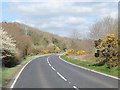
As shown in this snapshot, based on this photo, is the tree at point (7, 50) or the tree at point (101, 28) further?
the tree at point (101, 28)

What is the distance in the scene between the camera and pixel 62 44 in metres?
156

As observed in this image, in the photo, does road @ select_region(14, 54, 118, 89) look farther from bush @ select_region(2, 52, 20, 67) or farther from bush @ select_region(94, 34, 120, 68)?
bush @ select_region(2, 52, 20, 67)

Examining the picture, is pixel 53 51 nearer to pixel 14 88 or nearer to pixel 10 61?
pixel 10 61

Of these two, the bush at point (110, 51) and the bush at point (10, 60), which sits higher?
the bush at point (110, 51)

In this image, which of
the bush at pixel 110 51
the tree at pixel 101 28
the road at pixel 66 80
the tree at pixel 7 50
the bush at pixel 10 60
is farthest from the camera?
the tree at pixel 101 28

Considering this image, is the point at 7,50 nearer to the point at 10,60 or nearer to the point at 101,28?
the point at 10,60

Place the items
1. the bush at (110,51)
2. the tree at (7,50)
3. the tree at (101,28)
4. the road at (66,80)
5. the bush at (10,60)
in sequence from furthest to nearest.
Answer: the tree at (101,28) → the bush at (10,60) → the tree at (7,50) → the bush at (110,51) → the road at (66,80)

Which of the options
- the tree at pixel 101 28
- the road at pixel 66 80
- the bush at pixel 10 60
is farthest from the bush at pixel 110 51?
the tree at pixel 101 28

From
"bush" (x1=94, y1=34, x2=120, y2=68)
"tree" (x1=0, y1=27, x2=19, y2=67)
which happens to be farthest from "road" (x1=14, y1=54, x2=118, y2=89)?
"tree" (x1=0, y1=27, x2=19, y2=67)

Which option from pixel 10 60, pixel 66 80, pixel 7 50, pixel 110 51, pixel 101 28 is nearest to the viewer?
pixel 66 80

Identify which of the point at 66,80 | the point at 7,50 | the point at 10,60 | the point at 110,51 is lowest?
the point at 10,60

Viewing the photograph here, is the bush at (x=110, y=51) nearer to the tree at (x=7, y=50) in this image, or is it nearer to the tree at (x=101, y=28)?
the tree at (x=7, y=50)

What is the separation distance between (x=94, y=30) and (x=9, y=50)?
26.6 m

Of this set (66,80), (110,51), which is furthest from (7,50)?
(66,80)
